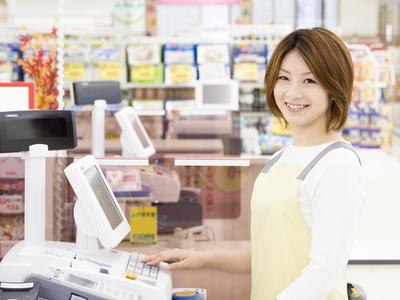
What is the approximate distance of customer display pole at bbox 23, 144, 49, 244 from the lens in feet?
7.40

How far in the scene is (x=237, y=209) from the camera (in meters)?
3.19

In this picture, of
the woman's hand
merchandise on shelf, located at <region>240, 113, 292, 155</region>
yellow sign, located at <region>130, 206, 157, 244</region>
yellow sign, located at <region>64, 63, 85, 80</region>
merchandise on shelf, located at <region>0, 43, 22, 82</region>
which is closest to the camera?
the woman's hand

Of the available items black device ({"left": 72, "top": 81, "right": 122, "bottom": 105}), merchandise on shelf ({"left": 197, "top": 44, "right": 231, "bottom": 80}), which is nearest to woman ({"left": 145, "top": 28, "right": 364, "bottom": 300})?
black device ({"left": 72, "top": 81, "right": 122, "bottom": 105})

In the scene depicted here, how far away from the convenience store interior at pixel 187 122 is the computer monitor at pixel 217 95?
0.03 ft

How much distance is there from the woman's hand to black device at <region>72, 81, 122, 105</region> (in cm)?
197

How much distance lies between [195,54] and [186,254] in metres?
5.71

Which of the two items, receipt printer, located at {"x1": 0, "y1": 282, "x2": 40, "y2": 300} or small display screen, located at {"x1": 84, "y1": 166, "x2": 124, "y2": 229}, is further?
small display screen, located at {"x1": 84, "y1": 166, "x2": 124, "y2": 229}

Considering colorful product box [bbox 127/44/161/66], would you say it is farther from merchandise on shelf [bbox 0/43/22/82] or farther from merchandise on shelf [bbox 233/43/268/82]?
merchandise on shelf [bbox 0/43/22/82]

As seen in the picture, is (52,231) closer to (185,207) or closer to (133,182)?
(133,182)

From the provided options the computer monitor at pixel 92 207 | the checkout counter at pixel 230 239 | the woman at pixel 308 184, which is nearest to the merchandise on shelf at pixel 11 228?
the checkout counter at pixel 230 239

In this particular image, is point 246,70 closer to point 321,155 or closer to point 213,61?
point 213,61

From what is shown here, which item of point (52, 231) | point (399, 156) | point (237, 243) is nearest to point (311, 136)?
point (237, 243)

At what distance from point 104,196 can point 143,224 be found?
3.16 feet

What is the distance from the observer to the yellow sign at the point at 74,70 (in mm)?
7949
